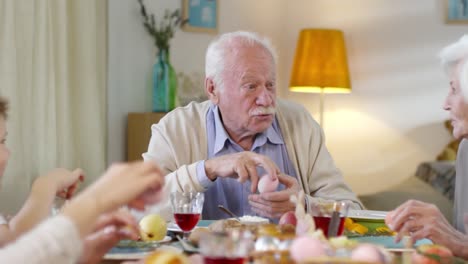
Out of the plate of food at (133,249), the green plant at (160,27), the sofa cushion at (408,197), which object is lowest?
the sofa cushion at (408,197)

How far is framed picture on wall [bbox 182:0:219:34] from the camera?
5020 mm

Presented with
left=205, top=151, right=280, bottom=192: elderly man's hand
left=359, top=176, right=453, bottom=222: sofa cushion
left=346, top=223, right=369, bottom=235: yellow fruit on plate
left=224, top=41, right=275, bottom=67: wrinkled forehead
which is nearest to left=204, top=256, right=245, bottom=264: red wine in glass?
left=346, top=223, right=369, bottom=235: yellow fruit on plate

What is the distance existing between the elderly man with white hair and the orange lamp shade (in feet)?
7.65

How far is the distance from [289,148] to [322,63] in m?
2.51

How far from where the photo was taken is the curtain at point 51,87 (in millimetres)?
3680

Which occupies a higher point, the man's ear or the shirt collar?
the man's ear

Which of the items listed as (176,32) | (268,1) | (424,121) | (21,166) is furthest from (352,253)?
(268,1)

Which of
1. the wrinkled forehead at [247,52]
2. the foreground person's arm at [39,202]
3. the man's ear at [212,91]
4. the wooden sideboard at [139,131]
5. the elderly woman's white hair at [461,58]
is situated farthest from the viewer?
the wooden sideboard at [139,131]

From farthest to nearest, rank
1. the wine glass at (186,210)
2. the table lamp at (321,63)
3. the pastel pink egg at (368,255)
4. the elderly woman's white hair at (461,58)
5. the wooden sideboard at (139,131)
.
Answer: the table lamp at (321,63) → the wooden sideboard at (139,131) → the elderly woman's white hair at (461,58) → the wine glass at (186,210) → the pastel pink egg at (368,255)

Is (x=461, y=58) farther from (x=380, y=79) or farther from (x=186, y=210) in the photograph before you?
(x=380, y=79)

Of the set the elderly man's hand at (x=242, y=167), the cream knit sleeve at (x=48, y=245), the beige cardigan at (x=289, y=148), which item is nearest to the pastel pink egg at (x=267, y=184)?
the elderly man's hand at (x=242, y=167)

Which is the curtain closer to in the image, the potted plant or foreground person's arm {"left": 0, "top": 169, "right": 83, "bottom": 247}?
the potted plant

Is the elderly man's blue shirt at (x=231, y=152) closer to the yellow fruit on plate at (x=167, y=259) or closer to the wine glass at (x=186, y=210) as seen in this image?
the wine glass at (x=186, y=210)

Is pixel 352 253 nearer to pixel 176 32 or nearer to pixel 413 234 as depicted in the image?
pixel 413 234
